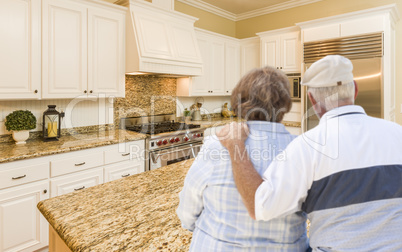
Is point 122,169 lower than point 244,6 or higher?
lower

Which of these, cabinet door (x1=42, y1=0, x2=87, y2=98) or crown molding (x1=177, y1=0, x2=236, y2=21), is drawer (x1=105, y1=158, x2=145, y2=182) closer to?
cabinet door (x1=42, y1=0, x2=87, y2=98)

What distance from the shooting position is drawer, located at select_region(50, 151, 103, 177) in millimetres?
2448

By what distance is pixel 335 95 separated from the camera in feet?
2.72

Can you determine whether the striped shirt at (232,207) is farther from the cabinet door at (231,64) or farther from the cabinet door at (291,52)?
the cabinet door at (231,64)

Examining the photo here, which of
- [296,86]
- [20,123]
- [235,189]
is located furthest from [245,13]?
[235,189]

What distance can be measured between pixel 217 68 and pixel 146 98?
144 centimetres

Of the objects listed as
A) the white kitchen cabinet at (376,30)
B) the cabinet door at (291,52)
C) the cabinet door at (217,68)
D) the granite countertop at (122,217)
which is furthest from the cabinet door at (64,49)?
the white kitchen cabinet at (376,30)

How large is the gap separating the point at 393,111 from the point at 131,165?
3626 millimetres

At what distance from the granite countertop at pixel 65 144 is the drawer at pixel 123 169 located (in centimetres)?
27

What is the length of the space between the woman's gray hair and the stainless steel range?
8.31 feet

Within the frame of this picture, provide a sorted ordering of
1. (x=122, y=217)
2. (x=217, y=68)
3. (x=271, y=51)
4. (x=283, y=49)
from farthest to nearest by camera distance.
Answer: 1. (x=217, y=68)
2. (x=271, y=51)
3. (x=283, y=49)
4. (x=122, y=217)

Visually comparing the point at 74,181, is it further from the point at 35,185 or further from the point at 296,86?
the point at 296,86

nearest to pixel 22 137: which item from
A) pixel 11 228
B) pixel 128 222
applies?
pixel 11 228

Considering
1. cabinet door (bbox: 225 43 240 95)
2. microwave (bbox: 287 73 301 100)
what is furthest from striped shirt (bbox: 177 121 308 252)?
cabinet door (bbox: 225 43 240 95)
